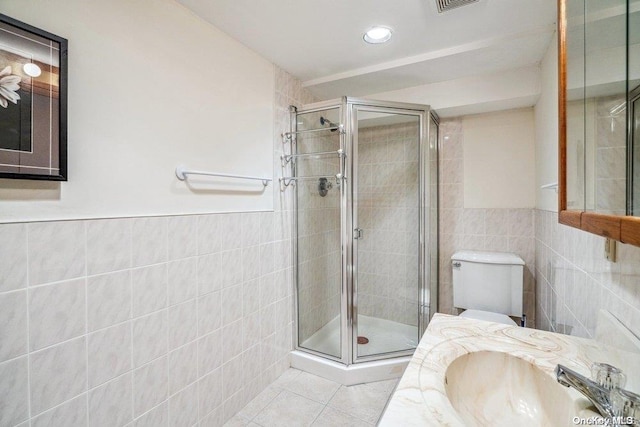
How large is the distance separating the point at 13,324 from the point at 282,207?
1466 mm

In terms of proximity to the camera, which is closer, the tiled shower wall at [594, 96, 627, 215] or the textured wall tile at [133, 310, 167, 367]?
the tiled shower wall at [594, 96, 627, 215]

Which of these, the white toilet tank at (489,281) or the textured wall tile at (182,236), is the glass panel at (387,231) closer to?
the white toilet tank at (489,281)

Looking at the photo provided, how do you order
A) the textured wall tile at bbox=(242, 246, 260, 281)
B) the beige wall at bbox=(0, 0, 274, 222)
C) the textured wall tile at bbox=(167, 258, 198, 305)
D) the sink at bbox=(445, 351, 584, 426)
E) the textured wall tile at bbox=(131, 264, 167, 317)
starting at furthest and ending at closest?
the textured wall tile at bbox=(242, 246, 260, 281)
the textured wall tile at bbox=(167, 258, 198, 305)
the textured wall tile at bbox=(131, 264, 167, 317)
the beige wall at bbox=(0, 0, 274, 222)
the sink at bbox=(445, 351, 584, 426)

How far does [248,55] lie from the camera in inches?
72.6

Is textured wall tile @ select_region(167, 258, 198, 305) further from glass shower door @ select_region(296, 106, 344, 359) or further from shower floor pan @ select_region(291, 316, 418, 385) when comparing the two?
shower floor pan @ select_region(291, 316, 418, 385)

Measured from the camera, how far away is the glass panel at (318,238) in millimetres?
2139

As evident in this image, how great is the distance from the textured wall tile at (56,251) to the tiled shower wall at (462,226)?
254 cm

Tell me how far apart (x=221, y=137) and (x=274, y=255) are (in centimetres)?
87

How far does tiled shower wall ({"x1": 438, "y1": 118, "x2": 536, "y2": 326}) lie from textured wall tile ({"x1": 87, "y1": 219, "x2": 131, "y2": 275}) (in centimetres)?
240

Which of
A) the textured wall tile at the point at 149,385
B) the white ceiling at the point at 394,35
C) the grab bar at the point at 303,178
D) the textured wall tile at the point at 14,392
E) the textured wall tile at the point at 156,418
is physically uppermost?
the white ceiling at the point at 394,35

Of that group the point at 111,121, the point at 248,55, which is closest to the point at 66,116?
the point at 111,121

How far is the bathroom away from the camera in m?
0.96

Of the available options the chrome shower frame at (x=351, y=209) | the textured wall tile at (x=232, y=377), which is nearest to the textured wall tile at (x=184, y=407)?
the textured wall tile at (x=232, y=377)

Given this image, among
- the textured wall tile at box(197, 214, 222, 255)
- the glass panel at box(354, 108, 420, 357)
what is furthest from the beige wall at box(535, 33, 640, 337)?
the textured wall tile at box(197, 214, 222, 255)
